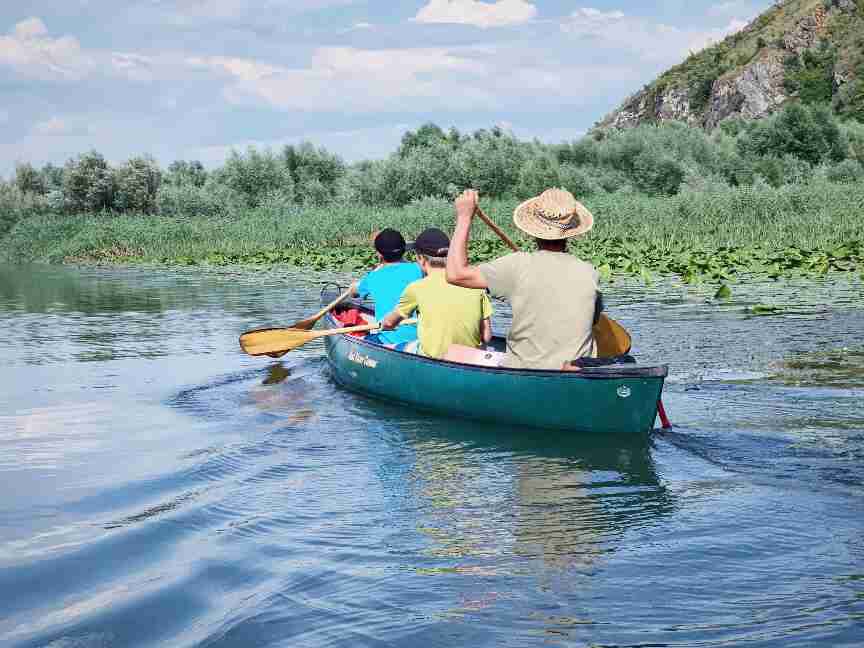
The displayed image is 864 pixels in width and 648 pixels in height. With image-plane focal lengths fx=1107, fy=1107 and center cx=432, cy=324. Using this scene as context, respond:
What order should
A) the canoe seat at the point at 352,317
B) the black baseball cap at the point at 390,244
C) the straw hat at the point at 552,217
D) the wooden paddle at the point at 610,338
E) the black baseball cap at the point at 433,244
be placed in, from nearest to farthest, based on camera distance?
the straw hat at the point at 552,217 < the wooden paddle at the point at 610,338 < the black baseball cap at the point at 433,244 < the black baseball cap at the point at 390,244 < the canoe seat at the point at 352,317

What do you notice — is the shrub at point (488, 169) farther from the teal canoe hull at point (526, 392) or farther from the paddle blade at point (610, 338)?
the paddle blade at point (610, 338)

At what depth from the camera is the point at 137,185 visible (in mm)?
46562

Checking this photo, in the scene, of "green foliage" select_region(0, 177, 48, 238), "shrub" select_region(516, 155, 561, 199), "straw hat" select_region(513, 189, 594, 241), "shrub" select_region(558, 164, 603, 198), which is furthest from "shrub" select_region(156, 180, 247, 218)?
"straw hat" select_region(513, 189, 594, 241)

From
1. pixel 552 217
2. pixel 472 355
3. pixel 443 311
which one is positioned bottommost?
pixel 472 355

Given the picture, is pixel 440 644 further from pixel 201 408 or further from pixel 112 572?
pixel 201 408

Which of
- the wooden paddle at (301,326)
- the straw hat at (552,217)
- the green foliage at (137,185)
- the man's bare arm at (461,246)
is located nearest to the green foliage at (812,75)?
the green foliage at (137,185)

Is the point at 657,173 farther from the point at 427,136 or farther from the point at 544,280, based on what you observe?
the point at 544,280

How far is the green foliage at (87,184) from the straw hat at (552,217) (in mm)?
41470

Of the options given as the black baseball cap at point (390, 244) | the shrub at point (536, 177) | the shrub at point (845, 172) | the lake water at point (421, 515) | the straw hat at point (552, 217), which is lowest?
the lake water at point (421, 515)

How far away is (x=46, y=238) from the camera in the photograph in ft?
A: 125

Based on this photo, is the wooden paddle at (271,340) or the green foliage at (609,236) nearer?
the wooden paddle at (271,340)

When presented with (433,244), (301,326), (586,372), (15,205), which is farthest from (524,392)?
(15,205)

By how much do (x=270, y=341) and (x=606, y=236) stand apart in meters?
18.2

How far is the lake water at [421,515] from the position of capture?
4.23 meters
